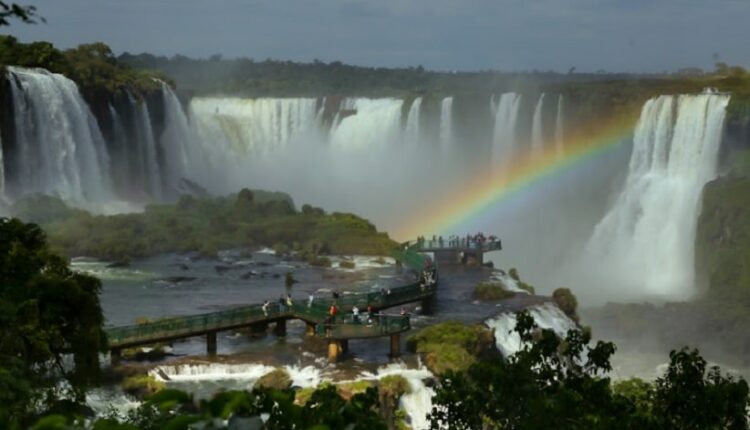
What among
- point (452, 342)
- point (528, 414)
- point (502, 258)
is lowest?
point (502, 258)

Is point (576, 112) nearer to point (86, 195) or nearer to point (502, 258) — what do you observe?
point (502, 258)

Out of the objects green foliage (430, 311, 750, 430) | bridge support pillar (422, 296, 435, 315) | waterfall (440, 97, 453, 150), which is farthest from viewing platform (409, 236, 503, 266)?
green foliage (430, 311, 750, 430)

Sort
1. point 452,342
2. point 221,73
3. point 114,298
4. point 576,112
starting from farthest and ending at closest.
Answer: point 221,73 < point 576,112 < point 114,298 < point 452,342

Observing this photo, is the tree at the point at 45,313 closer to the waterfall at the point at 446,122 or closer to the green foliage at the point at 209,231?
the green foliage at the point at 209,231

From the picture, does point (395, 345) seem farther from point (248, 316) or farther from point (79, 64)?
point (79, 64)

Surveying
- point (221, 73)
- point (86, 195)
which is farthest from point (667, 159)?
point (221, 73)

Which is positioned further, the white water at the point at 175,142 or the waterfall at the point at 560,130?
the white water at the point at 175,142

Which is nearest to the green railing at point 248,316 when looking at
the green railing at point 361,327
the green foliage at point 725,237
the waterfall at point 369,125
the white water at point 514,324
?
the green railing at point 361,327
